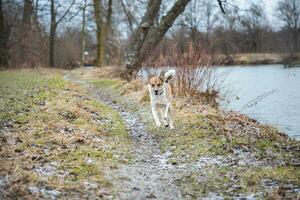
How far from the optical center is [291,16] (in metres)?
75.2

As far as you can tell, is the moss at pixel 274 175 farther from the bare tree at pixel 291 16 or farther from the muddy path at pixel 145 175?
the bare tree at pixel 291 16

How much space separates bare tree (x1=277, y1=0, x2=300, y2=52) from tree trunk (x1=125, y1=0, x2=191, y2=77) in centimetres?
5325

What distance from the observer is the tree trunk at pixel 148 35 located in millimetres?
21031

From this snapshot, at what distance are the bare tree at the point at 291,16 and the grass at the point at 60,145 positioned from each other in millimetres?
64516

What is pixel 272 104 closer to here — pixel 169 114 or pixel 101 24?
pixel 169 114

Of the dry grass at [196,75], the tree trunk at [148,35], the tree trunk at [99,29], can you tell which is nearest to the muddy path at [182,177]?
the dry grass at [196,75]

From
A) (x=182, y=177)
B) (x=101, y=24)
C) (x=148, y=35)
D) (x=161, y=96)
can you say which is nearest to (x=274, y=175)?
(x=182, y=177)

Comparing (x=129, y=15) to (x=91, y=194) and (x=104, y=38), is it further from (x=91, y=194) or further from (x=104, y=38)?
(x=91, y=194)

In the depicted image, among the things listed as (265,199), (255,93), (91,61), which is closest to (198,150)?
(265,199)

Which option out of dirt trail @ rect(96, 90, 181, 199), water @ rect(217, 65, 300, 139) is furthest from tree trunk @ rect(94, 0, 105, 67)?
dirt trail @ rect(96, 90, 181, 199)

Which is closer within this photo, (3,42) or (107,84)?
(107,84)

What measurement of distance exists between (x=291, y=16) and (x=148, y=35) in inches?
2342

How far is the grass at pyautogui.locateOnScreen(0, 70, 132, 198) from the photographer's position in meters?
6.00

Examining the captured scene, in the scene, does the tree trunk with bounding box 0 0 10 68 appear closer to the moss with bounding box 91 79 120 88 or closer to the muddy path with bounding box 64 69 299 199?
the moss with bounding box 91 79 120 88
